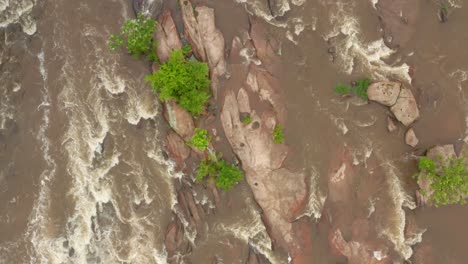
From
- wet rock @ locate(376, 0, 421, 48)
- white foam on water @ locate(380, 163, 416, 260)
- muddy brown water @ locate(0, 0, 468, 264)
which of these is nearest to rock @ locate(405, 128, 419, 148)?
muddy brown water @ locate(0, 0, 468, 264)

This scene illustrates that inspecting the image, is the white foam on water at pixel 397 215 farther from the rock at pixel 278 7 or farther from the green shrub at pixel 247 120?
the rock at pixel 278 7

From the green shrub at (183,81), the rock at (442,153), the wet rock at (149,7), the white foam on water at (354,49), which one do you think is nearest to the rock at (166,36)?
the wet rock at (149,7)

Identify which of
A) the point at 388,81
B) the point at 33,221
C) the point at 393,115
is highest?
the point at 33,221

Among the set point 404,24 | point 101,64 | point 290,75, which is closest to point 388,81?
point 404,24

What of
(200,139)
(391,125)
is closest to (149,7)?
(200,139)

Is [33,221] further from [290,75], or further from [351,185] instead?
[351,185]

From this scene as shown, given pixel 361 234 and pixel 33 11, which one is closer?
pixel 361 234

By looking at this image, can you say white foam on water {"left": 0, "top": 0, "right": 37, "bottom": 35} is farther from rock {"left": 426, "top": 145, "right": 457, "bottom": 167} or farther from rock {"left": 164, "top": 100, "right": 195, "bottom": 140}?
rock {"left": 426, "top": 145, "right": 457, "bottom": 167}

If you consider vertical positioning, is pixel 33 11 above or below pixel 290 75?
above
